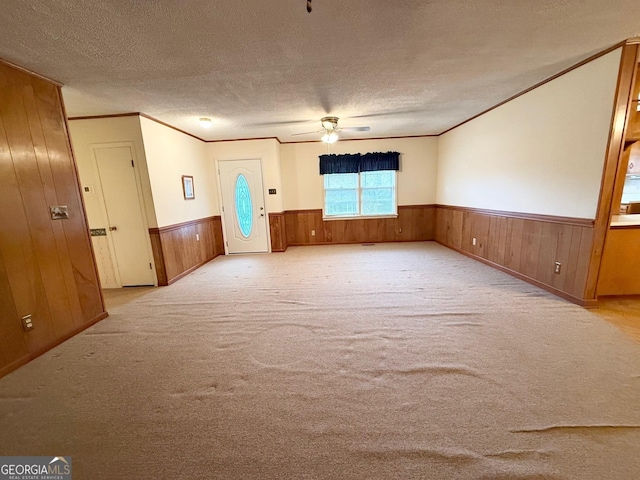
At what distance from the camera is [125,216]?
3.82 m

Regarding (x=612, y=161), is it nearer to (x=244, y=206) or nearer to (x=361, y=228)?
(x=361, y=228)

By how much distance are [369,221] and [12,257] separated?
559 cm

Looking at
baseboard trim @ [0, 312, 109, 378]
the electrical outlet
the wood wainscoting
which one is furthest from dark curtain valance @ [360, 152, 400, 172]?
the electrical outlet

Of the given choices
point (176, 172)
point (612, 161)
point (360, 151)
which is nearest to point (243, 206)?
point (176, 172)

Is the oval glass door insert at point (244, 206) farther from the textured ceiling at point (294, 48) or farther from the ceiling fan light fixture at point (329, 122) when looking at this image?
the ceiling fan light fixture at point (329, 122)

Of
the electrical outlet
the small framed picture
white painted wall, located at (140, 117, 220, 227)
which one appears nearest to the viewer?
the electrical outlet

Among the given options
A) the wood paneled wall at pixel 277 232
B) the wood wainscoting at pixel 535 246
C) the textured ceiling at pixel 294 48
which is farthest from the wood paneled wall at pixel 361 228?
the textured ceiling at pixel 294 48

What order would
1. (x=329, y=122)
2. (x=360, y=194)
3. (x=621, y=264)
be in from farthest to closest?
1. (x=360, y=194)
2. (x=329, y=122)
3. (x=621, y=264)

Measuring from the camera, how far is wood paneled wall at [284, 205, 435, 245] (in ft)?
20.6

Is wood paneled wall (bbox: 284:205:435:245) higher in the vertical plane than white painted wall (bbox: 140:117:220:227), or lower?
lower

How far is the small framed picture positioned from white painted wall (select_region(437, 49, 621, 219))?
508 cm

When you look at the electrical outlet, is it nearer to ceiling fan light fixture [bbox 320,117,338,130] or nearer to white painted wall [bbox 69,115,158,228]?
white painted wall [bbox 69,115,158,228]

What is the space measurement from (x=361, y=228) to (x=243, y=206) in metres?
2.77

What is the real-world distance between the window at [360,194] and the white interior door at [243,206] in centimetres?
157
